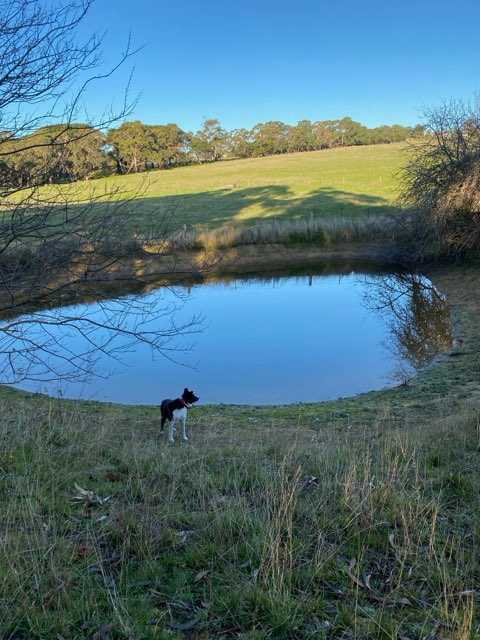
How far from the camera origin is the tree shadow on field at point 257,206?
3203 cm

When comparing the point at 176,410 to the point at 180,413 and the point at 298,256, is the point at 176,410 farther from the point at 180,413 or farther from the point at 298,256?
the point at 298,256

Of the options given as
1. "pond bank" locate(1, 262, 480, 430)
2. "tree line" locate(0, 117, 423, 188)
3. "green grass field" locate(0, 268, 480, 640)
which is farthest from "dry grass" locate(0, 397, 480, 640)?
"tree line" locate(0, 117, 423, 188)

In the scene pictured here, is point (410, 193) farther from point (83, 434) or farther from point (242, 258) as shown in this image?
point (83, 434)

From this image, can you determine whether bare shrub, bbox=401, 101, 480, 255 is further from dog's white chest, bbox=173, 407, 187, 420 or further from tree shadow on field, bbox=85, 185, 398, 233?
dog's white chest, bbox=173, 407, 187, 420

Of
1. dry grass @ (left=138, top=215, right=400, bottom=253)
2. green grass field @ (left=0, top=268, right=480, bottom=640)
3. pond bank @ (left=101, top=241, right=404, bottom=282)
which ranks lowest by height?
green grass field @ (left=0, top=268, right=480, bottom=640)

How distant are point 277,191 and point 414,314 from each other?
28.0 meters

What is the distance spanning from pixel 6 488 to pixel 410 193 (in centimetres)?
2040

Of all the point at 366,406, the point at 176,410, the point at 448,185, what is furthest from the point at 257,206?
the point at 176,410

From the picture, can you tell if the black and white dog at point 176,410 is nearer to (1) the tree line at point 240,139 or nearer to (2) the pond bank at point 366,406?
(2) the pond bank at point 366,406

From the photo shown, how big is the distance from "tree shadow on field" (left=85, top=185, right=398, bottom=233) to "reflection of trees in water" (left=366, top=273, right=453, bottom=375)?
272 inches

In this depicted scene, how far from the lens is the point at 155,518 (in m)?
3.75

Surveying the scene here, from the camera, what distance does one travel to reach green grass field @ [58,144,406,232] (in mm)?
33250

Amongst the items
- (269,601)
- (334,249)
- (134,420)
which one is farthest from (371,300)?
(269,601)

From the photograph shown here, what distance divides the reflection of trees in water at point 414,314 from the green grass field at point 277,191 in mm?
6385
